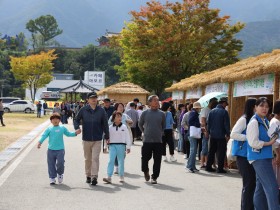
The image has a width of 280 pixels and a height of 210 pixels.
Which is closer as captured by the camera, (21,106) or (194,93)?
(194,93)

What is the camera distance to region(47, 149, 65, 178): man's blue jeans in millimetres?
10070

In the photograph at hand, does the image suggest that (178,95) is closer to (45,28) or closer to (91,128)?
(91,128)

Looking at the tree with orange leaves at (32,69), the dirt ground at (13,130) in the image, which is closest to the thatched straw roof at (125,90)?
the dirt ground at (13,130)

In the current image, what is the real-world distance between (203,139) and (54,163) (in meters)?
4.54

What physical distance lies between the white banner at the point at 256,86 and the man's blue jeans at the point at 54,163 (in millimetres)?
4941

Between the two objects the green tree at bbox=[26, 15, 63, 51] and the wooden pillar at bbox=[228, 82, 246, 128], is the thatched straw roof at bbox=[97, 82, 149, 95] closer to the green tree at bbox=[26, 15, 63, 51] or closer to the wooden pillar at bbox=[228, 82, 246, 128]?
the wooden pillar at bbox=[228, 82, 246, 128]

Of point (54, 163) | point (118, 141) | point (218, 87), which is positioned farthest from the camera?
point (218, 87)

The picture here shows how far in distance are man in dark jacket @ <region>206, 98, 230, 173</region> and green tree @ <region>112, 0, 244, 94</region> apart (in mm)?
24717

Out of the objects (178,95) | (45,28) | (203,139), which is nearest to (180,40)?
(178,95)

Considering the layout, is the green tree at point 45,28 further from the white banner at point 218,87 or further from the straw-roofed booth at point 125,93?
the white banner at point 218,87

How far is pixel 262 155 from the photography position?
612cm

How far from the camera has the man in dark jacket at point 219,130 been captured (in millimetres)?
11969

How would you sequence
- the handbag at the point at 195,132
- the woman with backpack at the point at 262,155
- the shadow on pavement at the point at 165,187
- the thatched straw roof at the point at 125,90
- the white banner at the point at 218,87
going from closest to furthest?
the woman with backpack at the point at 262,155 → the shadow on pavement at the point at 165,187 → the handbag at the point at 195,132 → the white banner at the point at 218,87 → the thatched straw roof at the point at 125,90

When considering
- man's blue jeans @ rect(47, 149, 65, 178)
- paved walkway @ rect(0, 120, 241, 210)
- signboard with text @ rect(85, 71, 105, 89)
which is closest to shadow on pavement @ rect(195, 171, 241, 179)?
paved walkway @ rect(0, 120, 241, 210)
